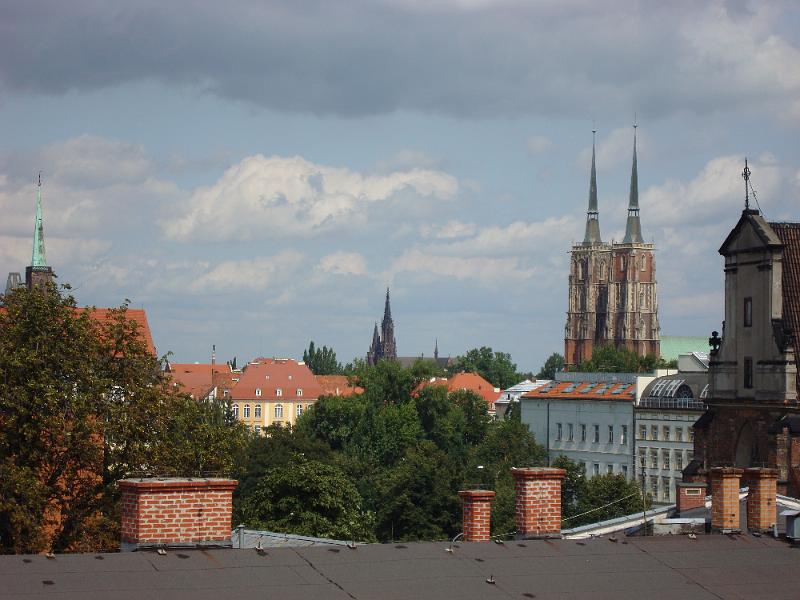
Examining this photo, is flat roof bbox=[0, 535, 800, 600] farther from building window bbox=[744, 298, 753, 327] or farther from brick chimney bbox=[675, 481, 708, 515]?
building window bbox=[744, 298, 753, 327]

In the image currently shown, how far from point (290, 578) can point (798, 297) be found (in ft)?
100.0

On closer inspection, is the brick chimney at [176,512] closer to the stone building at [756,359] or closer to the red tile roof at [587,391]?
the stone building at [756,359]

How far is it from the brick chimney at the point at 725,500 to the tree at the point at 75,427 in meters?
20.6

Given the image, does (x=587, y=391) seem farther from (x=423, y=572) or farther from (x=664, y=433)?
(x=423, y=572)

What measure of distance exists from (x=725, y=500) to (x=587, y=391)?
11345 centimetres

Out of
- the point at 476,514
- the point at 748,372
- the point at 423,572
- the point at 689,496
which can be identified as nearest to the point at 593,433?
the point at 748,372

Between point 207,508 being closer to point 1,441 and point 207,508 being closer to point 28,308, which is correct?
point 1,441

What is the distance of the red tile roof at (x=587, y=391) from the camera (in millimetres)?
131500

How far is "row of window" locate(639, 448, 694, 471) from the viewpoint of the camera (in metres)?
121

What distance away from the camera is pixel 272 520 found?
220 ft

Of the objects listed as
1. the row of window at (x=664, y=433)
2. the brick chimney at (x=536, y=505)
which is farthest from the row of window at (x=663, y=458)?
the brick chimney at (x=536, y=505)

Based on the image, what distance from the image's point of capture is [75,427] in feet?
141

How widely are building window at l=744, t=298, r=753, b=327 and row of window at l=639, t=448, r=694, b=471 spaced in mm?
73245

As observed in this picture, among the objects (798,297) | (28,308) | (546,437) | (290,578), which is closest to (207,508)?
(290,578)
